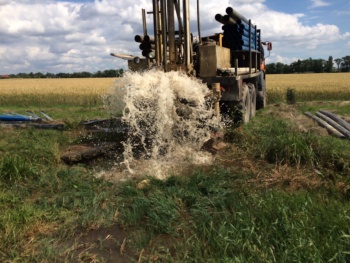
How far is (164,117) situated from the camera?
21.4ft

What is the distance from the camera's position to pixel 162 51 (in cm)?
806

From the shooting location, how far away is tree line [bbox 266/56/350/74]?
65062mm

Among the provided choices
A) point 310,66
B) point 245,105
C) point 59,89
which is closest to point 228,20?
point 245,105

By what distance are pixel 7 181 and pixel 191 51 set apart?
4335mm

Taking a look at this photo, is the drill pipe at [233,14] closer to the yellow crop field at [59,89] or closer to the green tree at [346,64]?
the yellow crop field at [59,89]

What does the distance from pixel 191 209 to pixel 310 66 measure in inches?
2645

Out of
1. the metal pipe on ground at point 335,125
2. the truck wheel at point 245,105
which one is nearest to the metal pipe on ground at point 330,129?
the metal pipe on ground at point 335,125

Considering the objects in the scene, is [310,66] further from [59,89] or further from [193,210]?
[193,210]

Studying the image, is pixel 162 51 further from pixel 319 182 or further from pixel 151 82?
pixel 319 182

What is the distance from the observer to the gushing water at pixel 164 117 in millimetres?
6387

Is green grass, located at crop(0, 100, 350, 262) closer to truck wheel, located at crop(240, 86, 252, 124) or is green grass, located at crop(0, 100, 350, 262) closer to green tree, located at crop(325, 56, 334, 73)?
truck wheel, located at crop(240, 86, 252, 124)

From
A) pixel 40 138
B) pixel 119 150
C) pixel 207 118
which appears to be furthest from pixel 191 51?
pixel 40 138

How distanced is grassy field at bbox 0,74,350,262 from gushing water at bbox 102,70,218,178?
57 cm

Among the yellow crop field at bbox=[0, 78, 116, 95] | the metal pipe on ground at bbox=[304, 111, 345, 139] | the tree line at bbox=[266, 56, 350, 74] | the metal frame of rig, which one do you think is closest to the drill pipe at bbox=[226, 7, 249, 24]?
the metal frame of rig
